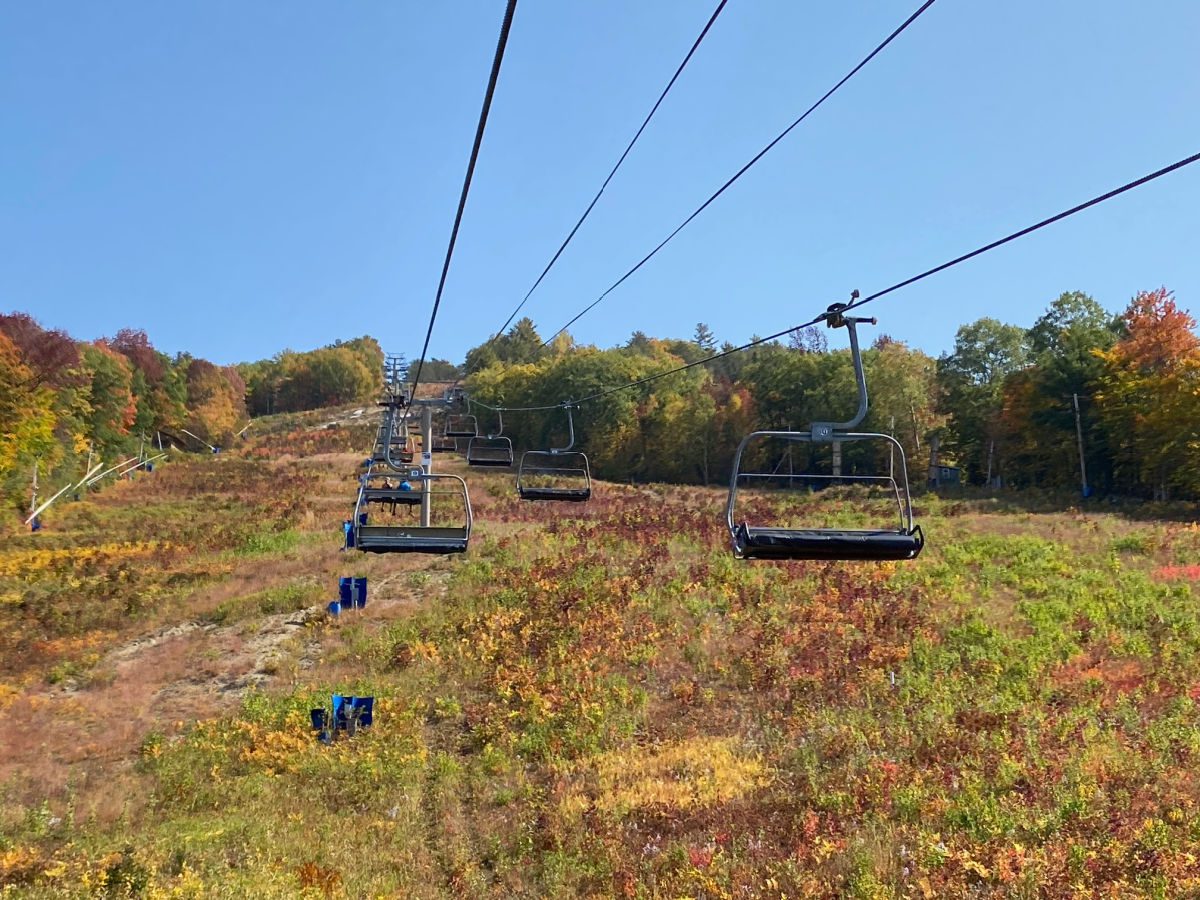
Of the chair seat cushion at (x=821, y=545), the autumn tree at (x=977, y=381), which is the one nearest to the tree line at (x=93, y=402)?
the chair seat cushion at (x=821, y=545)

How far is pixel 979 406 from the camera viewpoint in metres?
50.5

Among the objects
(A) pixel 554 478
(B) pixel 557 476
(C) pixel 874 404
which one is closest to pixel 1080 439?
(C) pixel 874 404

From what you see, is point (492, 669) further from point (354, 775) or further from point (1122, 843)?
point (1122, 843)

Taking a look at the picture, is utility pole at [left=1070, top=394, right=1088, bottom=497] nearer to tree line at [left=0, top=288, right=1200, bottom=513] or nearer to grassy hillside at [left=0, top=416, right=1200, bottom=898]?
tree line at [left=0, top=288, right=1200, bottom=513]

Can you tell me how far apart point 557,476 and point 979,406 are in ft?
90.0

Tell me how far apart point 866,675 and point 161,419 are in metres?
81.8

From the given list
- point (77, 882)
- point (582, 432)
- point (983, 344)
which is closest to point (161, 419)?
point (582, 432)

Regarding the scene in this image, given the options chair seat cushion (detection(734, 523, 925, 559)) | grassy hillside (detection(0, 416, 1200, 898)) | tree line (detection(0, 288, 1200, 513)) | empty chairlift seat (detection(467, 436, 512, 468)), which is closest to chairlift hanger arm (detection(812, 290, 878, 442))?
chair seat cushion (detection(734, 523, 925, 559))

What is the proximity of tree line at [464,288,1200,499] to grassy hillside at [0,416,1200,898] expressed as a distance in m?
15.8

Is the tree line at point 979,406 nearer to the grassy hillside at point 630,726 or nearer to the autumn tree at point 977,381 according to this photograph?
the autumn tree at point 977,381

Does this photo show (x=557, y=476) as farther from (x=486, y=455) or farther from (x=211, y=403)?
(x=211, y=403)

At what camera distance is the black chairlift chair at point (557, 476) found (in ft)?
47.6

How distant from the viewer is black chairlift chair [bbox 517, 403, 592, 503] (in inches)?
572

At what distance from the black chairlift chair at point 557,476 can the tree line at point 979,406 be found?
23.3 ft
